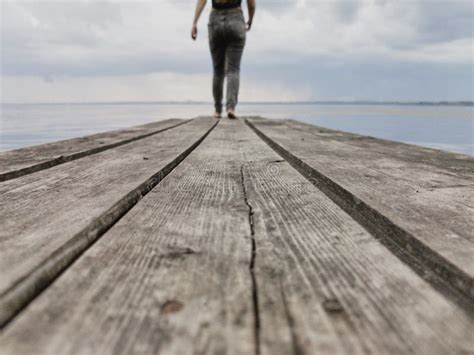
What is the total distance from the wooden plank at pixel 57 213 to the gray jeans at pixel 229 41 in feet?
11.9

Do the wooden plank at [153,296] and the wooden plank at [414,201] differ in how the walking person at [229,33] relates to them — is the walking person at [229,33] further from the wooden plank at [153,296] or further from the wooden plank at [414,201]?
the wooden plank at [153,296]

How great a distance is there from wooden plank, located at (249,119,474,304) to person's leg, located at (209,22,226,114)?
12.0ft

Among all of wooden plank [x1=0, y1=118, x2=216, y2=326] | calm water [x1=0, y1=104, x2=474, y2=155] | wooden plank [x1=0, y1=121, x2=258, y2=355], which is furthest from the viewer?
calm water [x1=0, y1=104, x2=474, y2=155]

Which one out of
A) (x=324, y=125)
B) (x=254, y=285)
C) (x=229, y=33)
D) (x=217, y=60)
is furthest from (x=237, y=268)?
(x=324, y=125)

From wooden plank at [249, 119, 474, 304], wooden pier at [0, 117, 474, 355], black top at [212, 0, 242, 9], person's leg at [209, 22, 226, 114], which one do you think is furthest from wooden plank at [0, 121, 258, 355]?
black top at [212, 0, 242, 9]

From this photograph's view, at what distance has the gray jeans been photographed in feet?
16.0

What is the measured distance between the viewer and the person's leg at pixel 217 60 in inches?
195

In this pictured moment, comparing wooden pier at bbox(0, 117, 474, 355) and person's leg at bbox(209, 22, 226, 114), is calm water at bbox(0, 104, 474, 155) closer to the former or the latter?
person's leg at bbox(209, 22, 226, 114)

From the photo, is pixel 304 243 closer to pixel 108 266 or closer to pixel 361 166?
pixel 108 266

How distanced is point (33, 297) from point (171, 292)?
0.17 metres

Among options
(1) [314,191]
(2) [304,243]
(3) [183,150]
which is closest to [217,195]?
(1) [314,191]

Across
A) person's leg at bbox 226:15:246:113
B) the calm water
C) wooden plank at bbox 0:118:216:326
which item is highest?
person's leg at bbox 226:15:246:113

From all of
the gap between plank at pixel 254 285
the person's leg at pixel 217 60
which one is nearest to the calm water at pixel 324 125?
the person's leg at pixel 217 60

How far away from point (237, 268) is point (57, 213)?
0.47 m
